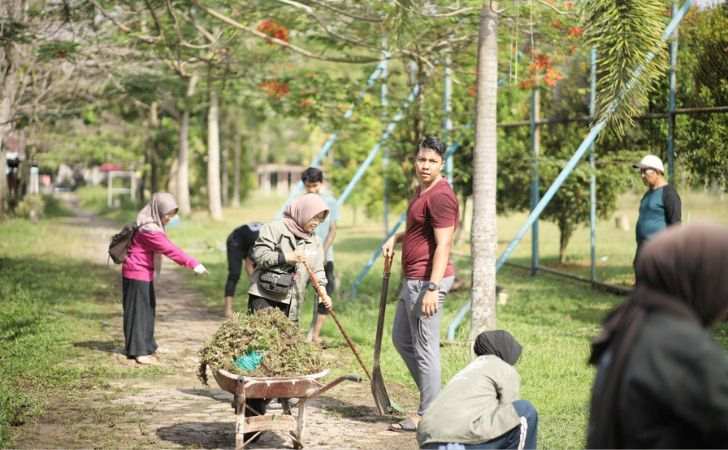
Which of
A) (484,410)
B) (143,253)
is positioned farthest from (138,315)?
(484,410)

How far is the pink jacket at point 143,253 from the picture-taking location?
10.1 m

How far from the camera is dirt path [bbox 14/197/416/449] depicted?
7.27 m

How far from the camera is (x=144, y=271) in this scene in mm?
10211

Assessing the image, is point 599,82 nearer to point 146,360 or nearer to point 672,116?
point 672,116

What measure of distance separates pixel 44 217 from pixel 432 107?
29.2m

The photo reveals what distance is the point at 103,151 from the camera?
44219mm

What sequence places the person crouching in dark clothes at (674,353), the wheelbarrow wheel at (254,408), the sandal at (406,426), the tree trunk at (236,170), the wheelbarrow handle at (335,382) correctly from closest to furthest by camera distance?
the person crouching in dark clothes at (674,353) → the wheelbarrow handle at (335,382) → the wheelbarrow wheel at (254,408) → the sandal at (406,426) → the tree trunk at (236,170)

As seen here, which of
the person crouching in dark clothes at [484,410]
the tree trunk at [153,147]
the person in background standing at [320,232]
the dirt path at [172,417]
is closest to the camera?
the person crouching in dark clothes at [484,410]

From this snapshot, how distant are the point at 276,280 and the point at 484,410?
120 inches

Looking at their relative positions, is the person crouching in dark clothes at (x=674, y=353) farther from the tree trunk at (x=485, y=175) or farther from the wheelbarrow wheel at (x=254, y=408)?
the tree trunk at (x=485, y=175)

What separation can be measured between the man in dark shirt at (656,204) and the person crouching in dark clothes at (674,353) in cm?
696

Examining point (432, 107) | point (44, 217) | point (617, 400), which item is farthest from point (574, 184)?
point (44, 217)

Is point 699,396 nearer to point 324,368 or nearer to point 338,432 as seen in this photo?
point 324,368

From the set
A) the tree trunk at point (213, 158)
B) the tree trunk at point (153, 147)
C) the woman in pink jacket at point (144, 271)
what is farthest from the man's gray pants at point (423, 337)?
the tree trunk at point (153, 147)
